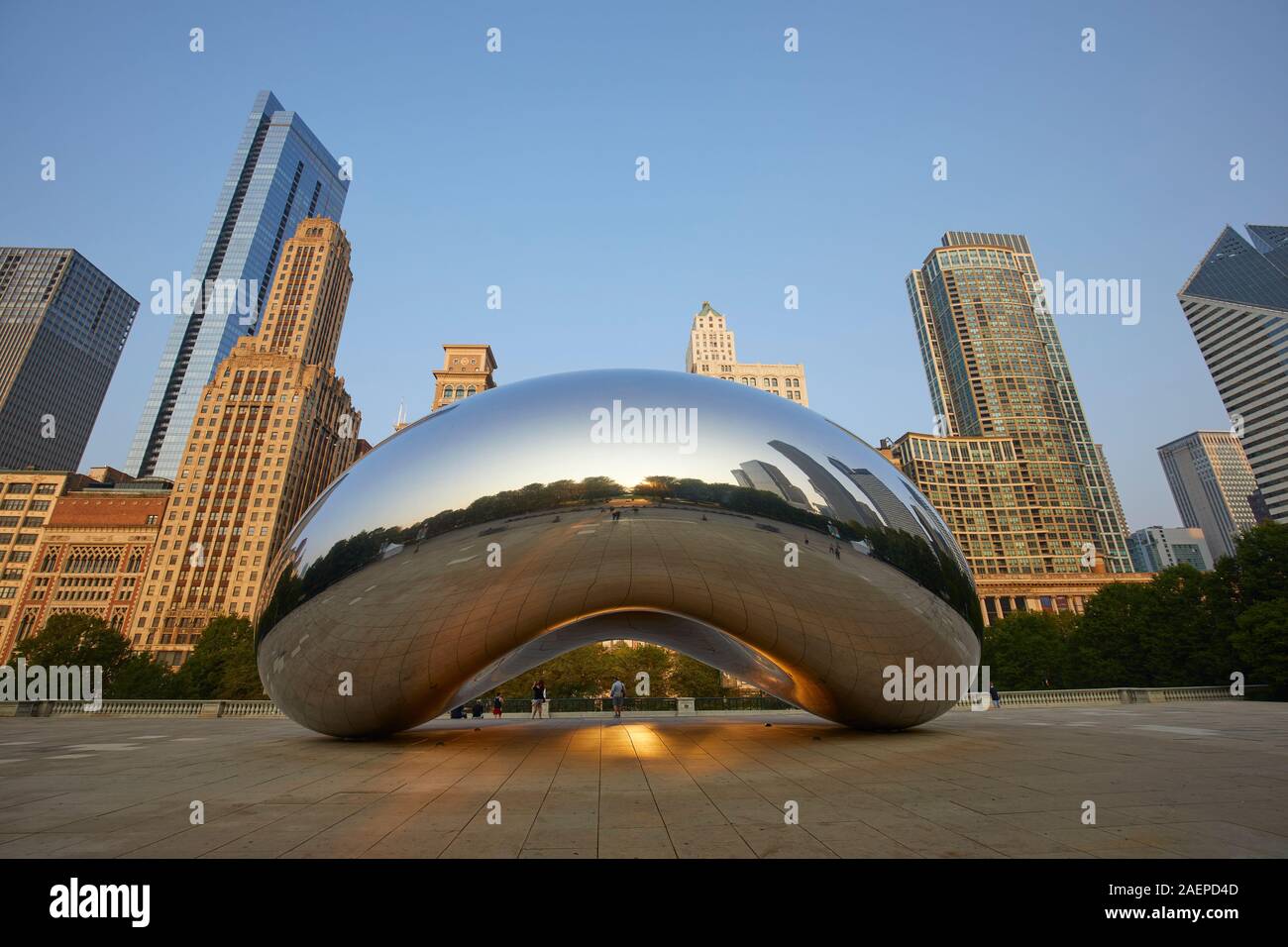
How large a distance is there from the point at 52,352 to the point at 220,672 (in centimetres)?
16723

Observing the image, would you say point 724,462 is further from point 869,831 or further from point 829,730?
point 829,730

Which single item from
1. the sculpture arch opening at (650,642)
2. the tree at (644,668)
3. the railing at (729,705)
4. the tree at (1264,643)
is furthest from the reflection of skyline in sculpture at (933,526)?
the tree at (644,668)

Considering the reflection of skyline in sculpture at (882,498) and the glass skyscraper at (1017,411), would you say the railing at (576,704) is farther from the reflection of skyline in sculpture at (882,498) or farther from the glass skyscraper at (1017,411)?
the glass skyscraper at (1017,411)

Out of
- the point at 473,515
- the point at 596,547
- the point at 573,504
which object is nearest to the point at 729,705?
the point at 596,547

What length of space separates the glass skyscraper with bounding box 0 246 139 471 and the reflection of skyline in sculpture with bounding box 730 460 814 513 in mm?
209061

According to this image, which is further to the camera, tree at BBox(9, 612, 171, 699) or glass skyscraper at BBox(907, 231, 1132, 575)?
glass skyscraper at BBox(907, 231, 1132, 575)

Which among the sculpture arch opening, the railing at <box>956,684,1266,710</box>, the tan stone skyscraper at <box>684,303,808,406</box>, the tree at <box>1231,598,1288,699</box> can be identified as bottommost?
the railing at <box>956,684,1266,710</box>

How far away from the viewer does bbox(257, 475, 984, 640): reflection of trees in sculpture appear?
22.7 ft

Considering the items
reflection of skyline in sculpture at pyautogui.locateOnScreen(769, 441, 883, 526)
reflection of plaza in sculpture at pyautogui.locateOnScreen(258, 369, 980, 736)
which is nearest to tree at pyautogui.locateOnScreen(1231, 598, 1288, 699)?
reflection of plaza in sculpture at pyautogui.locateOnScreen(258, 369, 980, 736)

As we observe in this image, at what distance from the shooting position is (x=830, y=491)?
7.41 m

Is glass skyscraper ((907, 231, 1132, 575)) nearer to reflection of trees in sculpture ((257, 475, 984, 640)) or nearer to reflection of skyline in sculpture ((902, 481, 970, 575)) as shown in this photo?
reflection of skyline in sculpture ((902, 481, 970, 575))

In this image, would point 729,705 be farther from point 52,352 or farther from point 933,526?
point 52,352

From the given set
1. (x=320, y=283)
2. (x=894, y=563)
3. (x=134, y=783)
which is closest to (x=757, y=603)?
(x=894, y=563)

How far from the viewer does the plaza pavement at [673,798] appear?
3.97 m
